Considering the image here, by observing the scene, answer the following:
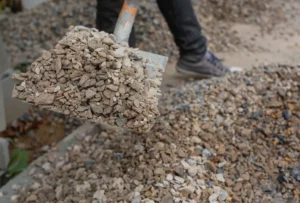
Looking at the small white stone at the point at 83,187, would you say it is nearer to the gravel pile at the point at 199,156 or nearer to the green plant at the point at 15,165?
the gravel pile at the point at 199,156

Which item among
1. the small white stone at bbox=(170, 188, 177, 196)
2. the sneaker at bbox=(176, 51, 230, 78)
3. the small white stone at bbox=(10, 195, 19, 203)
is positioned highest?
the sneaker at bbox=(176, 51, 230, 78)

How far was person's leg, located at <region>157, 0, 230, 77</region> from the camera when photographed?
2.43m

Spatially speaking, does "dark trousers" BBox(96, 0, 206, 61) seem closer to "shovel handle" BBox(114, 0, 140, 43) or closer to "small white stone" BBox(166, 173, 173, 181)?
"shovel handle" BBox(114, 0, 140, 43)

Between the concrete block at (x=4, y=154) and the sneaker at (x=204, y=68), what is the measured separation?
39.7 inches

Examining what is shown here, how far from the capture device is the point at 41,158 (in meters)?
2.19

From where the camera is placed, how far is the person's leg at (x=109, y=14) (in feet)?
7.37

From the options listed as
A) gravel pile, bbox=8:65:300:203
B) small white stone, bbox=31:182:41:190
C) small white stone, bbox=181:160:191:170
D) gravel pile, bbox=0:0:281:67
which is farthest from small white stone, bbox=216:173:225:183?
gravel pile, bbox=0:0:281:67

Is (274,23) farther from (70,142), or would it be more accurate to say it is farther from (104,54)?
(104,54)

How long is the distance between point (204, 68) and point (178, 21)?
32cm

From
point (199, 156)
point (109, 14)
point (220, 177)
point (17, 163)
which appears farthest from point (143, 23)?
point (220, 177)

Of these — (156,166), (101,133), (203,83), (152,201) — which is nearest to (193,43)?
(203,83)

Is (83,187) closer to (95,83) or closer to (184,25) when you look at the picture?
(95,83)

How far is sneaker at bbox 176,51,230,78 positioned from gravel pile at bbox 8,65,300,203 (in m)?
0.26

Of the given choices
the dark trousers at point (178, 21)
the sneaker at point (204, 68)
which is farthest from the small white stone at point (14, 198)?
the sneaker at point (204, 68)
